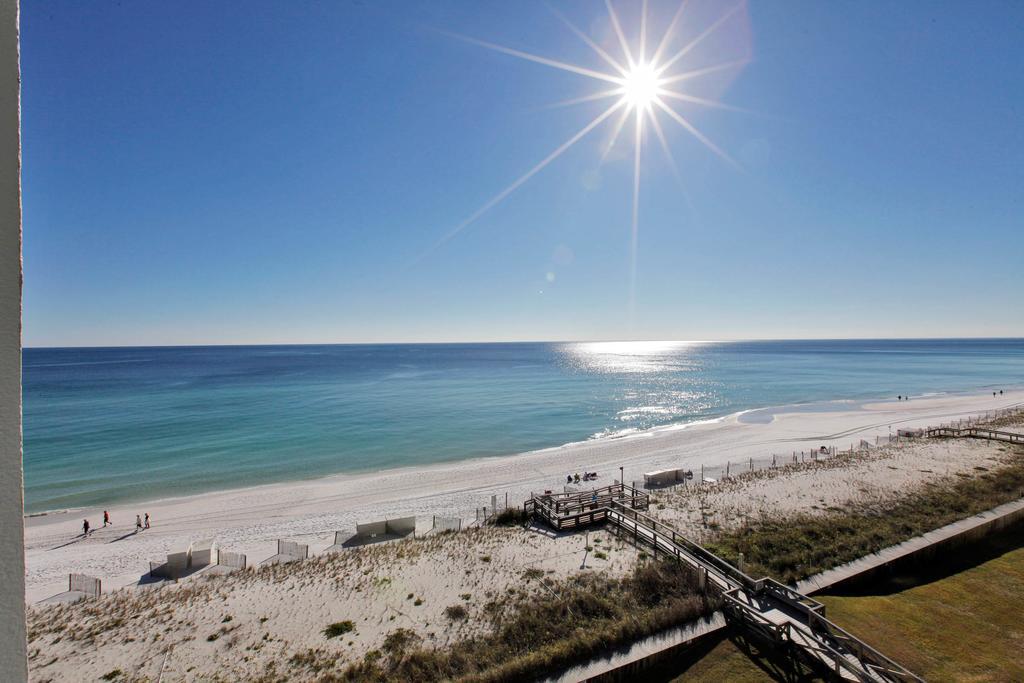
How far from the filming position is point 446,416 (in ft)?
169

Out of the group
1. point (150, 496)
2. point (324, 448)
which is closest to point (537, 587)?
point (150, 496)

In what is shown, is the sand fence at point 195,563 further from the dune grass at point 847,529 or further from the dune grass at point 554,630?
the dune grass at point 847,529

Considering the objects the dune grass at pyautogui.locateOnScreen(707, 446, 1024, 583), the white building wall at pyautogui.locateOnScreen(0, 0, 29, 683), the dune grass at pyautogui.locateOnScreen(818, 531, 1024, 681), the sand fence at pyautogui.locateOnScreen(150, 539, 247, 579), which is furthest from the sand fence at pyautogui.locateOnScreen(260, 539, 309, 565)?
the white building wall at pyautogui.locateOnScreen(0, 0, 29, 683)

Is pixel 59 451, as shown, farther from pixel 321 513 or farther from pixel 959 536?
pixel 959 536

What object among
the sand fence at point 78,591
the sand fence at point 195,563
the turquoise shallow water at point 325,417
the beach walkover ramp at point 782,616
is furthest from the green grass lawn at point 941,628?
the turquoise shallow water at point 325,417

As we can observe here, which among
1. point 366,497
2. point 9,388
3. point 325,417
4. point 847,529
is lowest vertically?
point 366,497

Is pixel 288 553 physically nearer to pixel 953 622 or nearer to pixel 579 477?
pixel 579 477

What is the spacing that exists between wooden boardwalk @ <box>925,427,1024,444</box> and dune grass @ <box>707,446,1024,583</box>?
1229 centimetres

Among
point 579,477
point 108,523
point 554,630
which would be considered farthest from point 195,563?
point 579,477

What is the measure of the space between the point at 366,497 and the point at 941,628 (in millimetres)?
25263

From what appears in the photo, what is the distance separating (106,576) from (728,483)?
91.8 ft

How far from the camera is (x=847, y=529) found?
52.2 feet

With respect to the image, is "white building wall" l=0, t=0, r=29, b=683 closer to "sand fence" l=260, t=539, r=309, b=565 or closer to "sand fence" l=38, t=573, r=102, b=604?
"sand fence" l=260, t=539, r=309, b=565

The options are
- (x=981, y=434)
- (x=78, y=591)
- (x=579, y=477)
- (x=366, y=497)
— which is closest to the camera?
(x=78, y=591)
